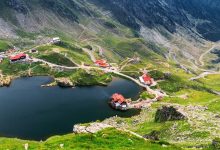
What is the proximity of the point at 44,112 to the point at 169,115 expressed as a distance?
58.5 metres

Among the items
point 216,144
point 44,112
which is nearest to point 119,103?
point 44,112

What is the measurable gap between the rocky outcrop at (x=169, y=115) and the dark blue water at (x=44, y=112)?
34867 mm

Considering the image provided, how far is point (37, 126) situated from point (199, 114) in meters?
62.4

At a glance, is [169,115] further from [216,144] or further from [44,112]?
[44,112]

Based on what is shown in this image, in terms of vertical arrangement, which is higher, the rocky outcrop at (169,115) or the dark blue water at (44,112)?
the rocky outcrop at (169,115)

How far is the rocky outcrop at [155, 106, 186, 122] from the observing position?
13000 cm

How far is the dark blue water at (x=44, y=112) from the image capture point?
146750 millimetres

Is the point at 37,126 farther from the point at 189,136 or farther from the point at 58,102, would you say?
the point at 189,136

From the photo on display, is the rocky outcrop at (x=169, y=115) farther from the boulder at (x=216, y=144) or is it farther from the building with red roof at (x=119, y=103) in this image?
the building with red roof at (x=119, y=103)

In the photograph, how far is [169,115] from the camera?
135750mm

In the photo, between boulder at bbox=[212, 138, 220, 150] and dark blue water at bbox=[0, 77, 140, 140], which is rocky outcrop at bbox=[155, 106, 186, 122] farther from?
boulder at bbox=[212, 138, 220, 150]

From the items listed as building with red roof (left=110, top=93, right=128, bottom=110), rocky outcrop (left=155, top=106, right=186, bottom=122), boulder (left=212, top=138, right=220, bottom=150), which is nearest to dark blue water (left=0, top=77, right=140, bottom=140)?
building with red roof (left=110, top=93, right=128, bottom=110)

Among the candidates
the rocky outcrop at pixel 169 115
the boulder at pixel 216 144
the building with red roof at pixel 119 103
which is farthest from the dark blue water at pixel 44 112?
the boulder at pixel 216 144

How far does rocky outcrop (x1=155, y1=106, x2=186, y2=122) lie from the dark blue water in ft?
114
